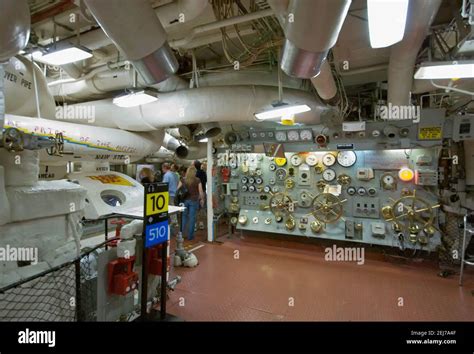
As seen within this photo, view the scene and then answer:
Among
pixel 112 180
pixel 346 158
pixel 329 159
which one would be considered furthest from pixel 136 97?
pixel 346 158

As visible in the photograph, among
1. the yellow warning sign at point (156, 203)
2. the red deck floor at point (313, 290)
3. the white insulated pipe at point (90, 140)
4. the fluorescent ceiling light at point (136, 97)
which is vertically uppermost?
the fluorescent ceiling light at point (136, 97)

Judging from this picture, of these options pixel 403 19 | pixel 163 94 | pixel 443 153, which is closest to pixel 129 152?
pixel 163 94

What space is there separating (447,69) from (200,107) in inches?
116

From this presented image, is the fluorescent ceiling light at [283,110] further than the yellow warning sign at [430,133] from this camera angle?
No

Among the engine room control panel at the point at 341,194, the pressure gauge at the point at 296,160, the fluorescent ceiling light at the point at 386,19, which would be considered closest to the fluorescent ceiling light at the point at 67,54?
the fluorescent ceiling light at the point at 386,19

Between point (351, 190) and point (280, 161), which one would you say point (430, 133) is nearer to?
point (351, 190)

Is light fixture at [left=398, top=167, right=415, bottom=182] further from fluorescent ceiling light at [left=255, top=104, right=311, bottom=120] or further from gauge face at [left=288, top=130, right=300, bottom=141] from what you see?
fluorescent ceiling light at [left=255, top=104, right=311, bottom=120]

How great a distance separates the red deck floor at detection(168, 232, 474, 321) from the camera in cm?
297

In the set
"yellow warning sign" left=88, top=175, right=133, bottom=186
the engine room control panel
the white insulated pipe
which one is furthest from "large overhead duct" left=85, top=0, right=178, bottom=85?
the engine room control panel

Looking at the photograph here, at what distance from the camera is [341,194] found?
5.01 m

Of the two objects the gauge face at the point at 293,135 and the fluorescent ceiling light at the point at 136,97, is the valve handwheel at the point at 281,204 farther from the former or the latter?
the fluorescent ceiling light at the point at 136,97

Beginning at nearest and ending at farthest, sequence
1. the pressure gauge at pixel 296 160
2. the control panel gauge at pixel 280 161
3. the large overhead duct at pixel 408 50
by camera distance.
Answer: the large overhead duct at pixel 408 50 < the pressure gauge at pixel 296 160 < the control panel gauge at pixel 280 161

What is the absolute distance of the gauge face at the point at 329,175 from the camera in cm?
503

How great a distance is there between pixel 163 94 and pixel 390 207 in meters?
4.18
